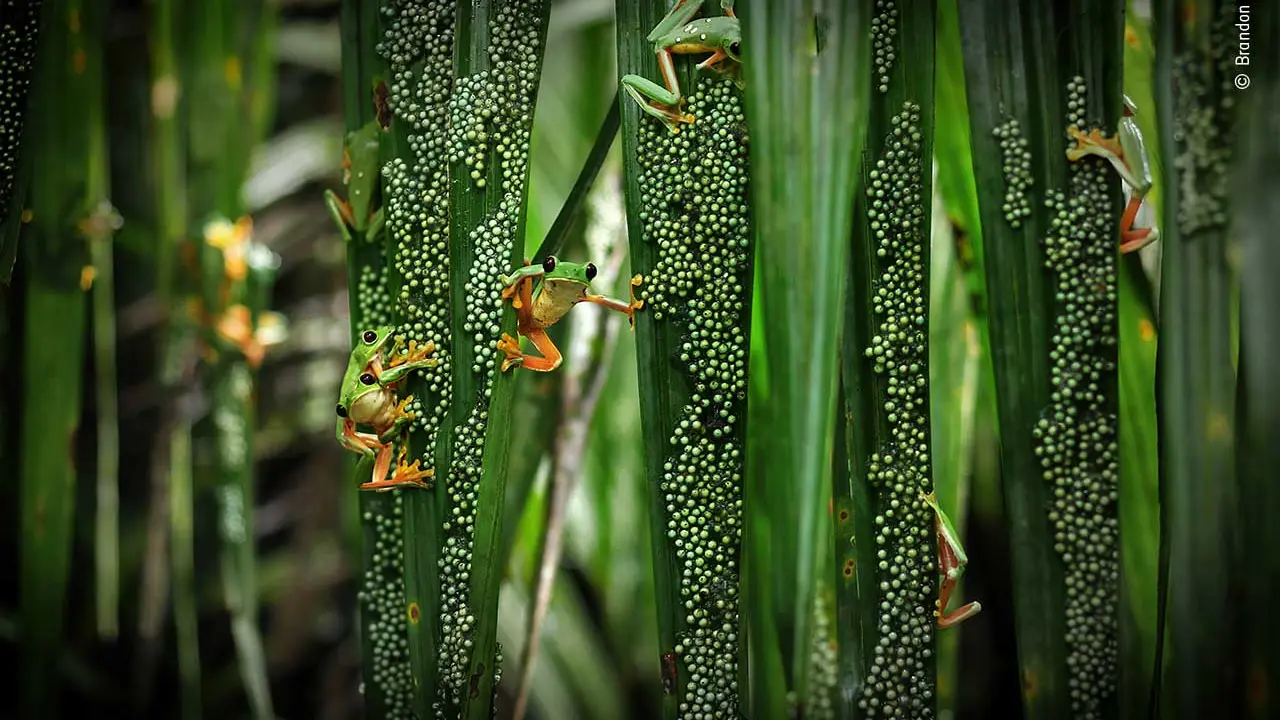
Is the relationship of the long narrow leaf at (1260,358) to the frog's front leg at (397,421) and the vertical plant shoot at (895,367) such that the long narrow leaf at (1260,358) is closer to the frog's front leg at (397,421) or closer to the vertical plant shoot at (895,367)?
the vertical plant shoot at (895,367)

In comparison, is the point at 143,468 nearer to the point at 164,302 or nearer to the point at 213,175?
the point at 164,302

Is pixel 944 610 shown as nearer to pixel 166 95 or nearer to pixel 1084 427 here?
pixel 1084 427

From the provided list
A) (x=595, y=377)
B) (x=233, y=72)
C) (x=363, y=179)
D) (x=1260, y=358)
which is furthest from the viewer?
(x=233, y=72)

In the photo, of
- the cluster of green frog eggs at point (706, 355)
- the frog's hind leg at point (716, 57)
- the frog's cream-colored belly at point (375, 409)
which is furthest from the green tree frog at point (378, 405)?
the frog's hind leg at point (716, 57)

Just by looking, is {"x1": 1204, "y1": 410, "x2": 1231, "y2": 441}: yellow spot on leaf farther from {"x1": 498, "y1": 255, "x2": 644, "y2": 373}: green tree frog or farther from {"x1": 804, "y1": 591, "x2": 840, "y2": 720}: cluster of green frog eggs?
{"x1": 498, "y1": 255, "x2": 644, "y2": 373}: green tree frog

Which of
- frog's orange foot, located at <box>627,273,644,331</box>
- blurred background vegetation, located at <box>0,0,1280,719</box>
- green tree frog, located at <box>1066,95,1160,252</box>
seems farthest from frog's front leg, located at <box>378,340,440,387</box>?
green tree frog, located at <box>1066,95,1160,252</box>

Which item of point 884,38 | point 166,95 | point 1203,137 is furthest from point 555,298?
point 166,95

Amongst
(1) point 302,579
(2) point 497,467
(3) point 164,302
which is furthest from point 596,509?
(3) point 164,302
